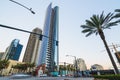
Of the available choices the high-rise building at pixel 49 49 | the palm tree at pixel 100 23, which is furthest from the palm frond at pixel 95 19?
the high-rise building at pixel 49 49

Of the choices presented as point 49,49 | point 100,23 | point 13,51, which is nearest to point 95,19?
point 100,23

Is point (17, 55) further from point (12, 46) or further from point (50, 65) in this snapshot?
point (50, 65)

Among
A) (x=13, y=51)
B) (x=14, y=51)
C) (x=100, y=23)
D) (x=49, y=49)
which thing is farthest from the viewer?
(x=14, y=51)

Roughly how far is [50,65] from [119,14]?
16453 cm

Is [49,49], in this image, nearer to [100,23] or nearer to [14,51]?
[14,51]

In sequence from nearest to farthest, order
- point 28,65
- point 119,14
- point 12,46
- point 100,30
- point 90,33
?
point 119,14 < point 100,30 < point 90,33 < point 28,65 < point 12,46

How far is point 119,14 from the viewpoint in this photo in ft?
74.8

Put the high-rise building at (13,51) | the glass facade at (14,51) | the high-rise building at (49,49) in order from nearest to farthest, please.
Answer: the high-rise building at (49,49), the glass facade at (14,51), the high-rise building at (13,51)

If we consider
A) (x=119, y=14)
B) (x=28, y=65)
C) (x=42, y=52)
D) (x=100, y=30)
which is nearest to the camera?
(x=119, y=14)

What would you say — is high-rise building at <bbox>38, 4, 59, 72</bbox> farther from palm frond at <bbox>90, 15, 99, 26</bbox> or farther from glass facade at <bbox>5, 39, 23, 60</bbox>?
palm frond at <bbox>90, 15, 99, 26</bbox>

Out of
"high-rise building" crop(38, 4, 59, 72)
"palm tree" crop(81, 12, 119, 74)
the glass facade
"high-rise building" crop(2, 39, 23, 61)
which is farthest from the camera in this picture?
"high-rise building" crop(2, 39, 23, 61)

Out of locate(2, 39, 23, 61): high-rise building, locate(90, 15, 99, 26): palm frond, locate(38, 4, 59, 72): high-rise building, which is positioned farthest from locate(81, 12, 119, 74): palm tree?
locate(2, 39, 23, 61): high-rise building

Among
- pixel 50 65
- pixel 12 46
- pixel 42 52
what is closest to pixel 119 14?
pixel 42 52

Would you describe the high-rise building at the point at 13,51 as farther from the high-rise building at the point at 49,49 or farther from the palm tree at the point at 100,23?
the palm tree at the point at 100,23
